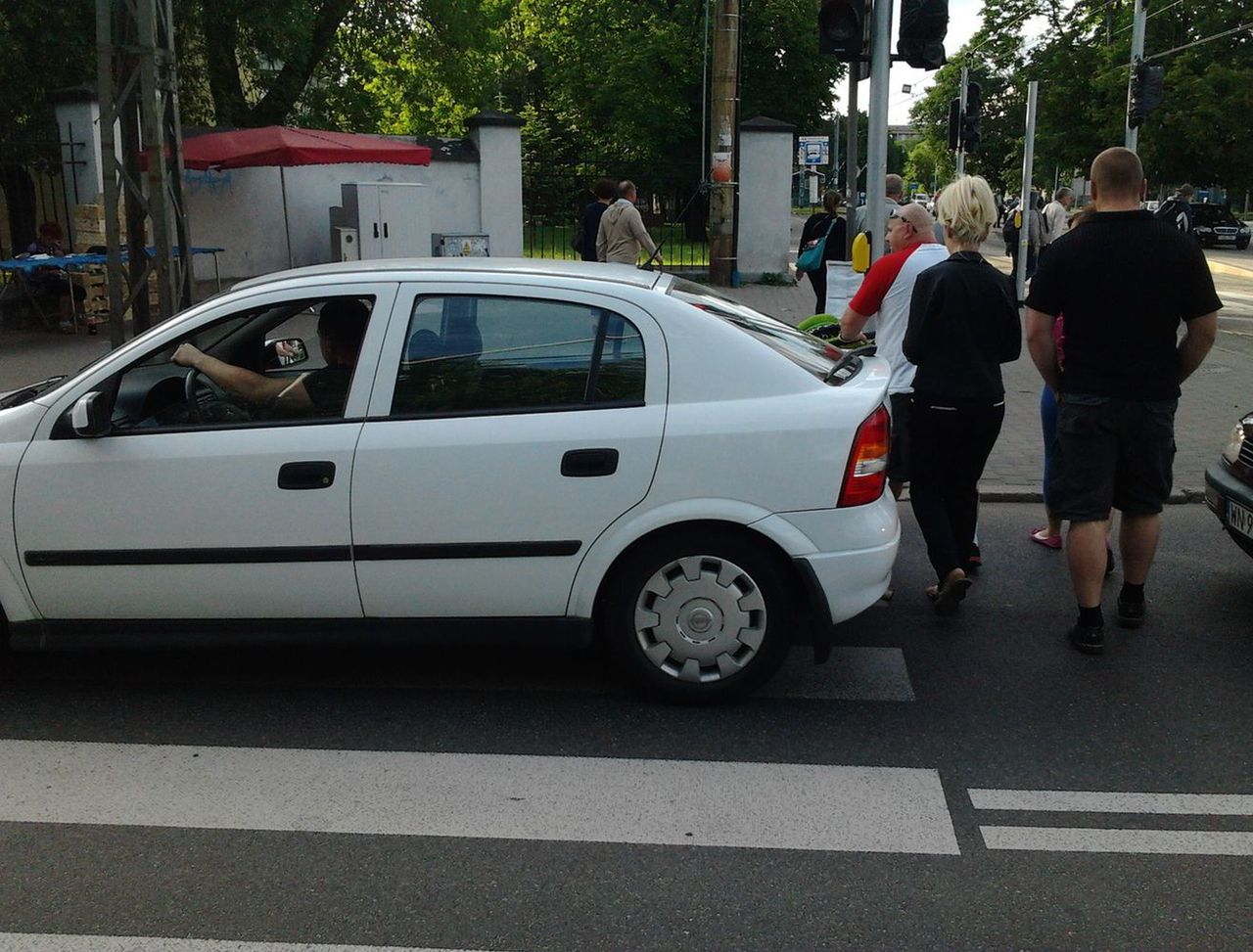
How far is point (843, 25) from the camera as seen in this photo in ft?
31.0

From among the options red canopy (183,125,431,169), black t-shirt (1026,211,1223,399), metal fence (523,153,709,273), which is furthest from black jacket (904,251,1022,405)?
metal fence (523,153,709,273)

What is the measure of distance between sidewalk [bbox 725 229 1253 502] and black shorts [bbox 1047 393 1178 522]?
9.30 ft

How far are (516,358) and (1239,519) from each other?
128 inches

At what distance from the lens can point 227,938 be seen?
3154 mm

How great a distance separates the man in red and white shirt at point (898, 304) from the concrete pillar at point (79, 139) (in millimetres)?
13067

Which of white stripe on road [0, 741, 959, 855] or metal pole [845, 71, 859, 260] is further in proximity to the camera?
metal pole [845, 71, 859, 260]

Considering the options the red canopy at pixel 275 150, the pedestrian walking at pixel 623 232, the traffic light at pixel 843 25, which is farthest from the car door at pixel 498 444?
the red canopy at pixel 275 150

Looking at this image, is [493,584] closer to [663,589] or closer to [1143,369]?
[663,589]

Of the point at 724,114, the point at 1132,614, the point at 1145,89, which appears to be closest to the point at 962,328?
the point at 1132,614

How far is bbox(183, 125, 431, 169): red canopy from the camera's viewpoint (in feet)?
53.8

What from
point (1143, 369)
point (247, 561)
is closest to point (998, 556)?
point (1143, 369)

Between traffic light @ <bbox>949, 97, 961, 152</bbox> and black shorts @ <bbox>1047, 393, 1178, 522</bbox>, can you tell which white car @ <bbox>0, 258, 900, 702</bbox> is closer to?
black shorts @ <bbox>1047, 393, 1178, 522</bbox>

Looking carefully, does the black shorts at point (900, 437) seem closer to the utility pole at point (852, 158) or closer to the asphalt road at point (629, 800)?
the asphalt road at point (629, 800)

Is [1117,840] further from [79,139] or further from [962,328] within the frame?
[79,139]
